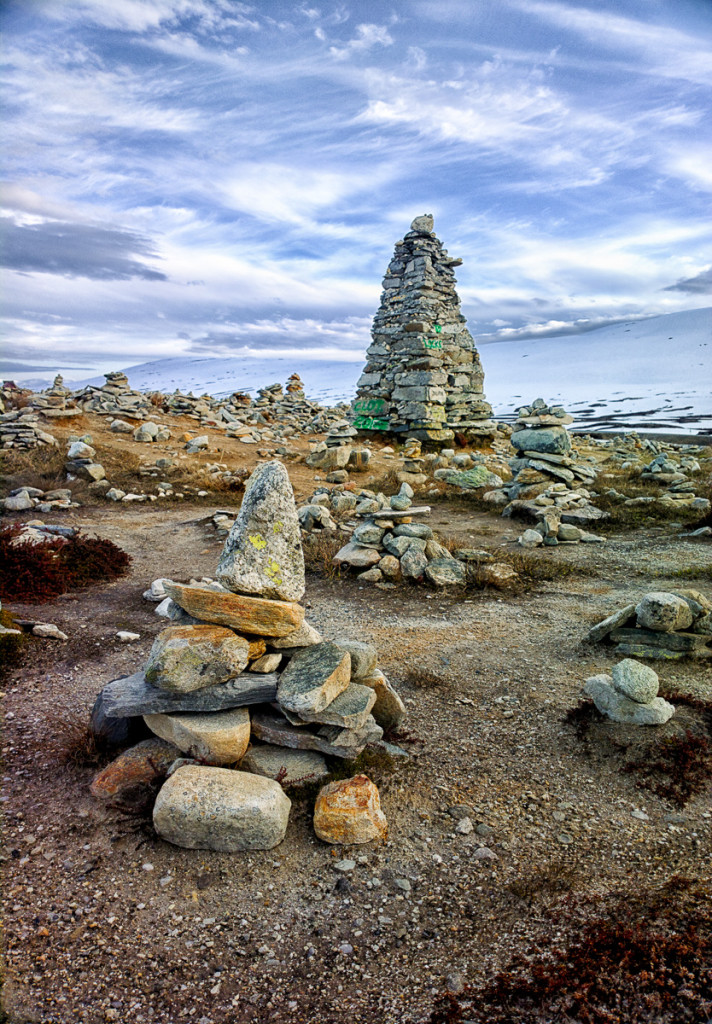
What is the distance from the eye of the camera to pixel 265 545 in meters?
4.68

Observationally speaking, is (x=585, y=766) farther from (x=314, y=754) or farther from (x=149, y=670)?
(x=149, y=670)

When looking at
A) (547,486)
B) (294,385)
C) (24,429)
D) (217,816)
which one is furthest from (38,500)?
(294,385)

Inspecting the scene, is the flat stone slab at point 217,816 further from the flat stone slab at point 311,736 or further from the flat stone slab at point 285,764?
the flat stone slab at point 311,736

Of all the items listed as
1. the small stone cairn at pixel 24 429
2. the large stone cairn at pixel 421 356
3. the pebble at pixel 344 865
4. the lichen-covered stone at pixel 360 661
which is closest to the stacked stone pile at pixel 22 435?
the small stone cairn at pixel 24 429

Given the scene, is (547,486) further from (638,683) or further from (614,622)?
(638,683)

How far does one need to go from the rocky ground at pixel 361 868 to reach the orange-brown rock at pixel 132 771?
0.15 m

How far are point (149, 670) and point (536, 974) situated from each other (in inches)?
119

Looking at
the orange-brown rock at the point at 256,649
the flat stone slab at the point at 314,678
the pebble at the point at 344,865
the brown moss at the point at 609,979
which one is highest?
the orange-brown rock at the point at 256,649

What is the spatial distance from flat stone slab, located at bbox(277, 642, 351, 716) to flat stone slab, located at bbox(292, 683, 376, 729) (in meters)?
0.05

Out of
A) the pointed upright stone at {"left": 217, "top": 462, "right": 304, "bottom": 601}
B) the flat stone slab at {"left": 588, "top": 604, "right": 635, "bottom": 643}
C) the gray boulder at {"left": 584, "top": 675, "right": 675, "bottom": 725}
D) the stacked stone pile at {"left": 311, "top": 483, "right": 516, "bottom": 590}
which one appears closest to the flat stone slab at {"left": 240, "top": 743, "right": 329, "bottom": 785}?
the pointed upright stone at {"left": 217, "top": 462, "right": 304, "bottom": 601}

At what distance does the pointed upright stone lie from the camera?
460 cm

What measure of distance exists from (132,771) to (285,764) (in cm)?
113

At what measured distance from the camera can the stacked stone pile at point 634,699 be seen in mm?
4879

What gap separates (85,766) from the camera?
14.4 ft
